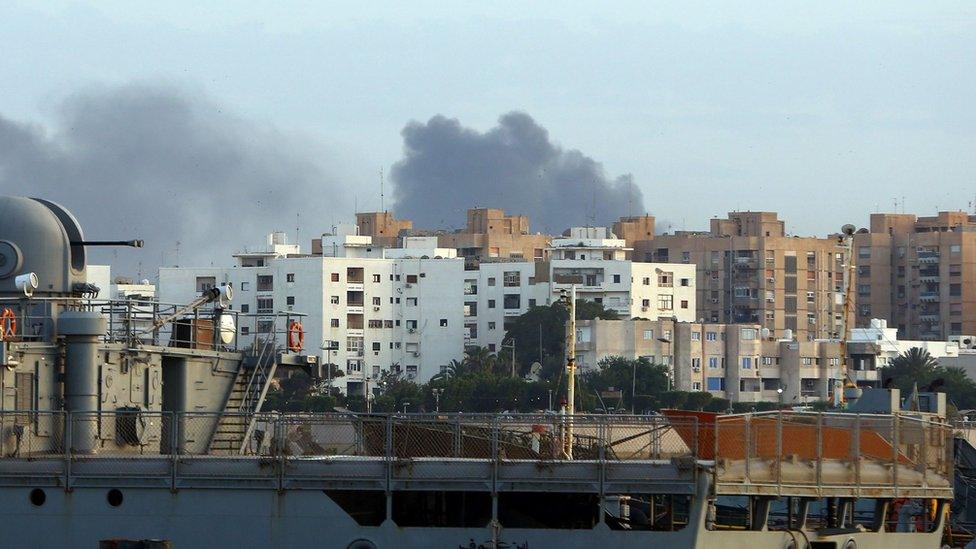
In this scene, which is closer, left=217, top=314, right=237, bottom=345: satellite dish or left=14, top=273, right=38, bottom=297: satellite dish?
left=14, top=273, right=38, bottom=297: satellite dish

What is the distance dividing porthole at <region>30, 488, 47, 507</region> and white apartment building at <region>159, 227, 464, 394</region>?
12984 cm

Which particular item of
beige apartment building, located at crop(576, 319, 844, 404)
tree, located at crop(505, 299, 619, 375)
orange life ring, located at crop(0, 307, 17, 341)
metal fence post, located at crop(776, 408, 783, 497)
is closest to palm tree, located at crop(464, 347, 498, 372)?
tree, located at crop(505, 299, 619, 375)

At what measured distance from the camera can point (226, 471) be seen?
113 ft

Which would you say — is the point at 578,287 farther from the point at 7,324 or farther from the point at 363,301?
the point at 7,324

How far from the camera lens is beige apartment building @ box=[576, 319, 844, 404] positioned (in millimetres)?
158625

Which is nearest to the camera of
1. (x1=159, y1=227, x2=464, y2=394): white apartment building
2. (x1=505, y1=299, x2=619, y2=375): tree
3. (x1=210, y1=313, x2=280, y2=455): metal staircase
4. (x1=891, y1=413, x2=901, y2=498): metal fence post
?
(x1=891, y1=413, x2=901, y2=498): metal fence post

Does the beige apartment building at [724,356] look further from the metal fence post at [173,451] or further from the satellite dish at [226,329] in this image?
the metal fence post at [173,451]

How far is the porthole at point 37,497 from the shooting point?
34500 mm

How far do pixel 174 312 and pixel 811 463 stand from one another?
40.4 feet

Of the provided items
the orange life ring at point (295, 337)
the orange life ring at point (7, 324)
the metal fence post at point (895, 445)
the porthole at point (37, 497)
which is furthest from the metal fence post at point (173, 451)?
the metal fence post at point (895, 445)

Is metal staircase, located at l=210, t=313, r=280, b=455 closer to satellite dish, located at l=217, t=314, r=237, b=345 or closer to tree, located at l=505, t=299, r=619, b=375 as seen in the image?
satellite dish, located at l=217, t=314, r=237, b=345

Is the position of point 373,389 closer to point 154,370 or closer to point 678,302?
point 678,302

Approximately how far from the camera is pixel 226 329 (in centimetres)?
3944

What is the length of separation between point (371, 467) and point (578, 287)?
14044 centimetres
